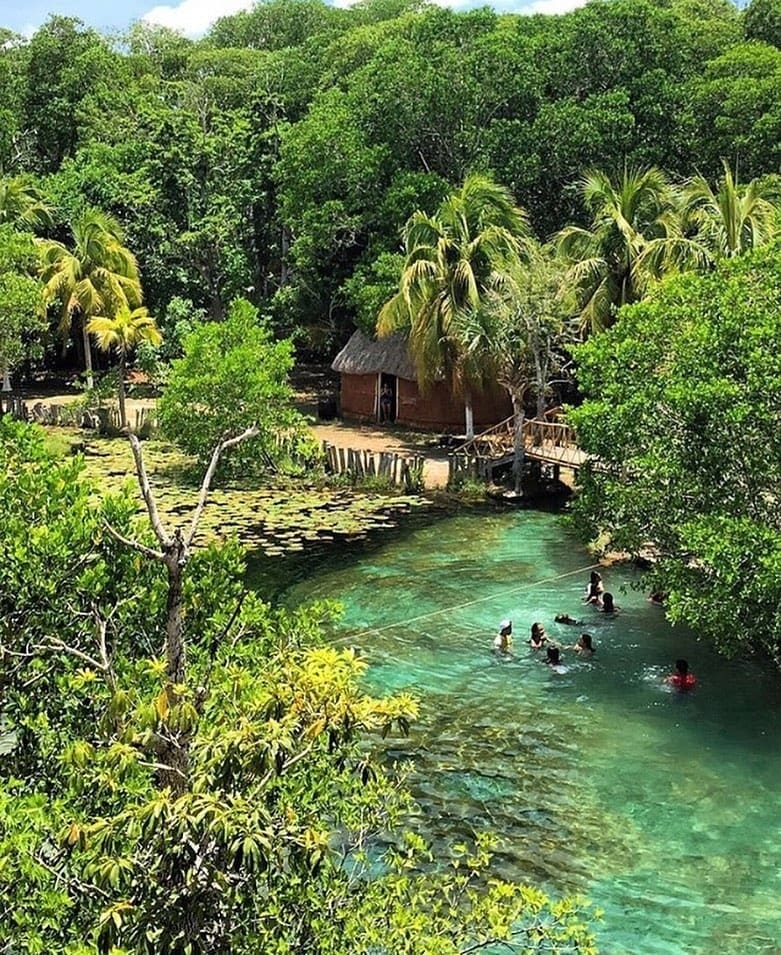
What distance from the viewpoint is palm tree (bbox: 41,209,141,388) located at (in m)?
35.5

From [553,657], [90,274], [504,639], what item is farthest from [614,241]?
[90,274]

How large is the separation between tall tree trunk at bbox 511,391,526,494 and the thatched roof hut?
4685mm

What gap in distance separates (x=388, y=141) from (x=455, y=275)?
8848mm

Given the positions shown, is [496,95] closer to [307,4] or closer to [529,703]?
[529,703]

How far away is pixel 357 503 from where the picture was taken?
960 inches

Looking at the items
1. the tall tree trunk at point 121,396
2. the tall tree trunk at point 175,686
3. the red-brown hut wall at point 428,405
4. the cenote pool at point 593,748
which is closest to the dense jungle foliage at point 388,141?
the red-brown hut wall at point 428,405

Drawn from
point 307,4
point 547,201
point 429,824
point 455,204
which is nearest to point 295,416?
point 455,204

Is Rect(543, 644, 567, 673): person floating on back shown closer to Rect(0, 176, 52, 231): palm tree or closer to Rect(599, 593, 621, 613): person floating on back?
Rect(599, 593, 621, 613): person floating on back

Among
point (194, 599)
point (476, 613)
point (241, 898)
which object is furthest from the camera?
point (476, 613)

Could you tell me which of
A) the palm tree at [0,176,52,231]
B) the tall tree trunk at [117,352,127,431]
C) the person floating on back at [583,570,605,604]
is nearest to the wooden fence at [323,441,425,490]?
the person floating on back at [583,570,605,604]

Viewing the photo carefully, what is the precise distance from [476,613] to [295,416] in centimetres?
1006

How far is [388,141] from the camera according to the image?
3338cm

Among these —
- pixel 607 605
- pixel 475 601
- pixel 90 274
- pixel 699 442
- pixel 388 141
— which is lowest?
pixel 475 601

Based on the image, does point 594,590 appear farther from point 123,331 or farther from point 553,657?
point 123,331
